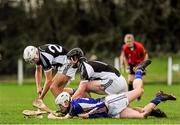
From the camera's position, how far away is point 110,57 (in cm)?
4522

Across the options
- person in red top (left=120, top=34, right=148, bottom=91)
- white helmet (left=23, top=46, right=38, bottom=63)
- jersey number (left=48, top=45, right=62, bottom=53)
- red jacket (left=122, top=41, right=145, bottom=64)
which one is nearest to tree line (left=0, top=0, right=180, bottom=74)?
person in red top (left=120, top=34, right=148, bottom=91)

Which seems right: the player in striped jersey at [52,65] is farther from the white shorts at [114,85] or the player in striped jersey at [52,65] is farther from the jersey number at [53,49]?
the white shorts at [114,85]

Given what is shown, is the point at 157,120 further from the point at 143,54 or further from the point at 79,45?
the point at 79,45

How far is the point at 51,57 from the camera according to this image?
16828mm

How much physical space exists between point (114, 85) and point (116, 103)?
104 centimetres

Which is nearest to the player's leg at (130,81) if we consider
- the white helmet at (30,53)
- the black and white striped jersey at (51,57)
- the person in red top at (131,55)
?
the person in red top at (131,55)

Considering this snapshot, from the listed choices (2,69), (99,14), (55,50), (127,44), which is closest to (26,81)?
(2,69)

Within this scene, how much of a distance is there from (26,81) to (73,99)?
29314 mm

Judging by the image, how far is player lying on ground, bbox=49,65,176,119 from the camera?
1485 centimetres

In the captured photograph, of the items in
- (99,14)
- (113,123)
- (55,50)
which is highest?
(99,14)

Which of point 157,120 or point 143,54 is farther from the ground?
point 143,54

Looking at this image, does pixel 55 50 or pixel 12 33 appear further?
pixel 12 33

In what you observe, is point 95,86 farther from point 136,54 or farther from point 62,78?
point 136,54

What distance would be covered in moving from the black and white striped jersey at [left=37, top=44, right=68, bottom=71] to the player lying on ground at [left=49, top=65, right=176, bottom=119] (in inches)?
73.3
